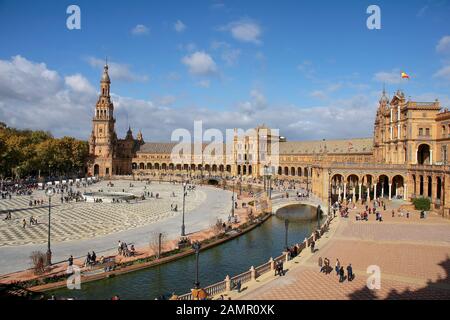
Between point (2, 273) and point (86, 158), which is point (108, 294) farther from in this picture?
point (86, 158)

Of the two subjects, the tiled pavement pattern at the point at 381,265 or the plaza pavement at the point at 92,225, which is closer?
the tiled pavement pattern at the point at 381,265

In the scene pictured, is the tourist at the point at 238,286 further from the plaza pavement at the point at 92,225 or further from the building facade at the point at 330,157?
the building facade at the point at 330,157

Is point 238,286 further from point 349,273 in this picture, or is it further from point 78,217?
point 78,217

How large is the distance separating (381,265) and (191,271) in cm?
1469

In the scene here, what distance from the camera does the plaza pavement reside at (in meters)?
31.5

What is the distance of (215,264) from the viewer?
3133 cm

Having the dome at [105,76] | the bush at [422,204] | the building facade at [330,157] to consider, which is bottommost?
the bush at [422,204]

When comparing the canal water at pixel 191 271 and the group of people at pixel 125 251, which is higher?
the group of people at pixel 125 251

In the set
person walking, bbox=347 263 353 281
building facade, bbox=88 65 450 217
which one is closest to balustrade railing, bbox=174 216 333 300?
person walking, bbox=347 263 353 281

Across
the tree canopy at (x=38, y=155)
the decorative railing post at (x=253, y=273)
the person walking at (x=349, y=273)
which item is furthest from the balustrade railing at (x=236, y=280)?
the tree canopy at (x=38, y=155)

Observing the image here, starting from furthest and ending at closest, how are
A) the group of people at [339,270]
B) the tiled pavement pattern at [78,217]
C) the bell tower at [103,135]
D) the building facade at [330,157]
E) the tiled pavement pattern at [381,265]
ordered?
the bell tower at [103,135], the building facade at [330,157], the tiled pavement pattern at [78,217], the group of people at [339,270], the tiled pavement pattern at [381,265]

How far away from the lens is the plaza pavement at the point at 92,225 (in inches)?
1241

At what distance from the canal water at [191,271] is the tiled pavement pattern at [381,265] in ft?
19.0
